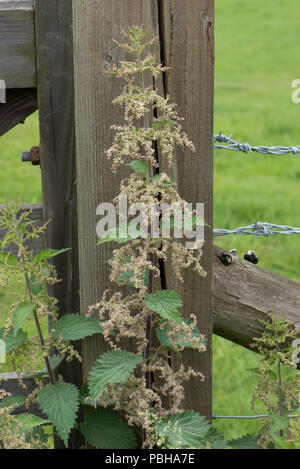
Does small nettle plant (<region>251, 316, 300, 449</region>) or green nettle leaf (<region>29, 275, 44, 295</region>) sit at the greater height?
green nettle leaf (<region>29, 275, 44, 295</region>)

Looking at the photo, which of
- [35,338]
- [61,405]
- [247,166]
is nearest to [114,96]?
[35,338]

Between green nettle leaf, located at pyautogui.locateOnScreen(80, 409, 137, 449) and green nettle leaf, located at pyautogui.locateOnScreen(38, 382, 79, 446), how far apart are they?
0.11 metres

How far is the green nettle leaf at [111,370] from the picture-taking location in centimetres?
160

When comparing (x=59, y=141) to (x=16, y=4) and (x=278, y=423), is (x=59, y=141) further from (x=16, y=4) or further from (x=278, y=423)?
(x=278, y=423)

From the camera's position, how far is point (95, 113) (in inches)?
70.1

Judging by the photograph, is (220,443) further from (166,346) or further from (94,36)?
(94,36)

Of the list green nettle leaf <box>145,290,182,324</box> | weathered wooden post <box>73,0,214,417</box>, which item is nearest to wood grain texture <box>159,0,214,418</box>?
weathered wooden post <box>73,0,214,417</box>

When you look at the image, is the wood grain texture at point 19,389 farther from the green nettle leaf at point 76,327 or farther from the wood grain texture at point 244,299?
the wood grain texture at point 244,299

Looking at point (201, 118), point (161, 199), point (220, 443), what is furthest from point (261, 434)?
point (201, 118)

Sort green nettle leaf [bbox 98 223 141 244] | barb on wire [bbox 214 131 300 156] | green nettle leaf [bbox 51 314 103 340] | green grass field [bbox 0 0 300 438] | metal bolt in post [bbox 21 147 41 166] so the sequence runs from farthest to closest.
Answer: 1. green grass field [bbox 0 0 300 438]
2. barb on wire [bbox 214 131 300 156]
3. metal bolt in post [bbox 21 147 41 166]
4. green nettle leaf [bbox 51 314 103 340]
5. green nettle leaf [bbox 98 223 141 244]

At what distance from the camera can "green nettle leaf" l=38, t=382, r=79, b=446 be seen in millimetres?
1643

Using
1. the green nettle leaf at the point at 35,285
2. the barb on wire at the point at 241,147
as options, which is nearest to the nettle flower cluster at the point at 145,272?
the green nettle leaf at the point at 35,285

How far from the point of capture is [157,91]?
176cm

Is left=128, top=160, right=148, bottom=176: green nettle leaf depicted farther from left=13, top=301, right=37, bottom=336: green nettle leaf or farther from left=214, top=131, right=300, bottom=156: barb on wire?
left=214, top=131, right=300, bottom=156: barb on wire
